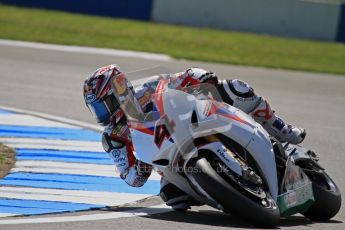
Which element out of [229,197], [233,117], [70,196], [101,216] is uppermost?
[233,117]

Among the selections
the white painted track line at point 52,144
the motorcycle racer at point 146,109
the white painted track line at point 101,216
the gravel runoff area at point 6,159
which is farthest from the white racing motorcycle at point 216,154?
the white painted track line at point 52,144

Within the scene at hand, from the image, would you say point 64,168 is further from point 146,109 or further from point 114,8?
point 114,8

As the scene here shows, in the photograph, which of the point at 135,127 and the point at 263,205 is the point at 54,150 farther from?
the point at 263,205

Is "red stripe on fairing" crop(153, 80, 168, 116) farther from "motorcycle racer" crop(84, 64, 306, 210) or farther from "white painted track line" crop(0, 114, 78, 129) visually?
"white painted track line" crop(0, 114, 78, 129)

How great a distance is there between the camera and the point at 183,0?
29.9 metres

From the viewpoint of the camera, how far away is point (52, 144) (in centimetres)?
1097

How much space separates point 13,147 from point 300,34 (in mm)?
19928

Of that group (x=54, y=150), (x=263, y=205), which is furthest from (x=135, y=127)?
(x=54, y=150)

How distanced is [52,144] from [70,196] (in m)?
2.80

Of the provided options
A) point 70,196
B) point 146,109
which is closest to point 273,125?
point 146,109

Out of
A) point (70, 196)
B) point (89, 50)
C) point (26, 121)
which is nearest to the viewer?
point (70, 196)

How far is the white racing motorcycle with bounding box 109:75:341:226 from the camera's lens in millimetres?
6918

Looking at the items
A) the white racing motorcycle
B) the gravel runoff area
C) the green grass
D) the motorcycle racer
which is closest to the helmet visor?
the motorcycle racer

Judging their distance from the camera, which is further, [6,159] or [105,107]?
[6,159]
